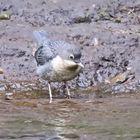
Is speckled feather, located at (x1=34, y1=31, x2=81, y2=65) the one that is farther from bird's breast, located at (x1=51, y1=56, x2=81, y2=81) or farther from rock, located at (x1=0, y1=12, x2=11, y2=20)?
rock, located at (x1=0, y1=12, x2=11, y2=20)

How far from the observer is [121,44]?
36.4 feet

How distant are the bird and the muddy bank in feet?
1.55

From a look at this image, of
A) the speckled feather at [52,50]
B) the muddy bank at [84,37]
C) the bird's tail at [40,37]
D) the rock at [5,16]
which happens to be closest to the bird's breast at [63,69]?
the speckled feather at [52,50]

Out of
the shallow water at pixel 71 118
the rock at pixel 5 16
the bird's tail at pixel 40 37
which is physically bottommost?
the shallow water at pixel 71 118

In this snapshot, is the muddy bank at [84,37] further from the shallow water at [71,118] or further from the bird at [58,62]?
the shallow water at [71,118]

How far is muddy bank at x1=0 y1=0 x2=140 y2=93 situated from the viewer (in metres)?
10.1

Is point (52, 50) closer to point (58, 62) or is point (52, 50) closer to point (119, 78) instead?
point (58, 62)

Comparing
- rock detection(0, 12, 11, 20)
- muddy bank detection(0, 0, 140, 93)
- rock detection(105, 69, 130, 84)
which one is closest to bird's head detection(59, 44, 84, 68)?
muddy bank detection(0, 0, 140, 93)

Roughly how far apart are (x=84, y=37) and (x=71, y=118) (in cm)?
366

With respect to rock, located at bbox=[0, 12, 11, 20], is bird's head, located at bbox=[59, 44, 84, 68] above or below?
below

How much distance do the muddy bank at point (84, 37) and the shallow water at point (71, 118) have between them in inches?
33.4

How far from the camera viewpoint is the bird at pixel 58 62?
9.02 m

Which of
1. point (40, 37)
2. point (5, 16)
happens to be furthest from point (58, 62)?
point (5, 16)

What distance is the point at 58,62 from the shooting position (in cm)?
915
